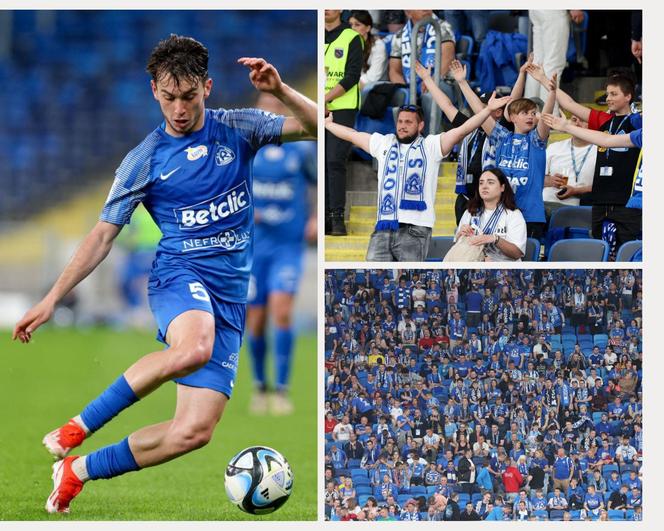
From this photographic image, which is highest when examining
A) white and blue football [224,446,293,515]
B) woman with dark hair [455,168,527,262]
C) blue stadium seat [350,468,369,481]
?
woman with dark hair [455,168,527,262]

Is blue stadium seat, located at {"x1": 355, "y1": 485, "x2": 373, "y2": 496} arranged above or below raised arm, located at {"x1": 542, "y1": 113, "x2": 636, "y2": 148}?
below

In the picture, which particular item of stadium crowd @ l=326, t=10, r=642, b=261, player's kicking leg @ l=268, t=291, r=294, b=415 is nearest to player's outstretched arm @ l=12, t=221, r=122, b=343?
stadium crowd @ l=326, t=10, r=642, b=261

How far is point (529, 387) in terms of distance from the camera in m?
7.00

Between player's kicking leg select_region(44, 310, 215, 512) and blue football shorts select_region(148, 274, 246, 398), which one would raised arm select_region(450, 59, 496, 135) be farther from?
player's kicking leg select_region(44, 310, 215, 512)

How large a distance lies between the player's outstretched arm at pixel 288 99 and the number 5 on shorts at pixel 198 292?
915 millimetres

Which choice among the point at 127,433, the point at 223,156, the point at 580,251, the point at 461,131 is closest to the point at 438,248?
the point at 461,131

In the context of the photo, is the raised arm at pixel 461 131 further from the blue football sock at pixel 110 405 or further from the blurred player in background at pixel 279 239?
the blue football sock at pixel 110 405

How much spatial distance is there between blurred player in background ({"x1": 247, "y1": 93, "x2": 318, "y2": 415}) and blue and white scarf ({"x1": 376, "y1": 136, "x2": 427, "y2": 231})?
172 centimetres

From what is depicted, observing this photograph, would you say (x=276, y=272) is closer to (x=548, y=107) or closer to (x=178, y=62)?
(x=548, y=107)

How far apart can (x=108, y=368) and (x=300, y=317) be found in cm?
274

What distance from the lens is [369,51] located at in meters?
7.05

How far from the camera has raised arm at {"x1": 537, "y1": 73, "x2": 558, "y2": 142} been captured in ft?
22.9

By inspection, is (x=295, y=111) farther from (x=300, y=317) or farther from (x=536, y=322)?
(x=300, y=317)
